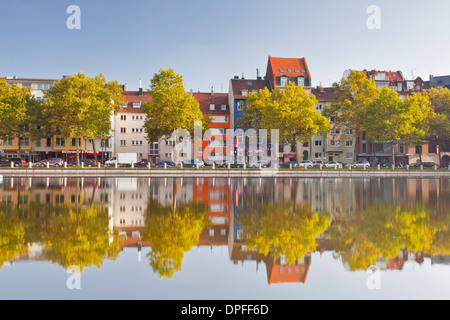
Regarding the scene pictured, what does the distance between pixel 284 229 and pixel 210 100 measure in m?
76.7

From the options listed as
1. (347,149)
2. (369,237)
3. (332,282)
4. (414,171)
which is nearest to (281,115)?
(414,171)

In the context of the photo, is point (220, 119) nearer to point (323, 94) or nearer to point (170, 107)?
point (323, 94)

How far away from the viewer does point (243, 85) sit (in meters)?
83.9

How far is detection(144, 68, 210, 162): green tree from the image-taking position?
58.8 meters

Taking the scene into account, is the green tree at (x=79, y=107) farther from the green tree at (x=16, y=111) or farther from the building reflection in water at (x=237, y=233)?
the building reflection in water at (x=237, y=233)

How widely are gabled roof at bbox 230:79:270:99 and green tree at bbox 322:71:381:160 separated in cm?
1701

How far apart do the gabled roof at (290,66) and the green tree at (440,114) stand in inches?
986

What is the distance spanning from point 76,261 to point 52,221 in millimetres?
5869

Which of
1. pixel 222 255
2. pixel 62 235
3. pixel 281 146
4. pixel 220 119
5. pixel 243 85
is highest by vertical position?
pixel 243 85

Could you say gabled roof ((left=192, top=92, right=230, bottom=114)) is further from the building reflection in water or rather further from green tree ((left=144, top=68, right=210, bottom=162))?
the building reflection in water

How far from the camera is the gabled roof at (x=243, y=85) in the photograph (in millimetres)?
82250

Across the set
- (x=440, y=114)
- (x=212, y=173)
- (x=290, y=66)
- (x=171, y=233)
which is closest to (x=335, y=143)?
(x=290, y=66)

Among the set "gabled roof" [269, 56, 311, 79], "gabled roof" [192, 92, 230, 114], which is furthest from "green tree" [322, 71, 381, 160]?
"gabled roof" [192, 92, 230, 114]
